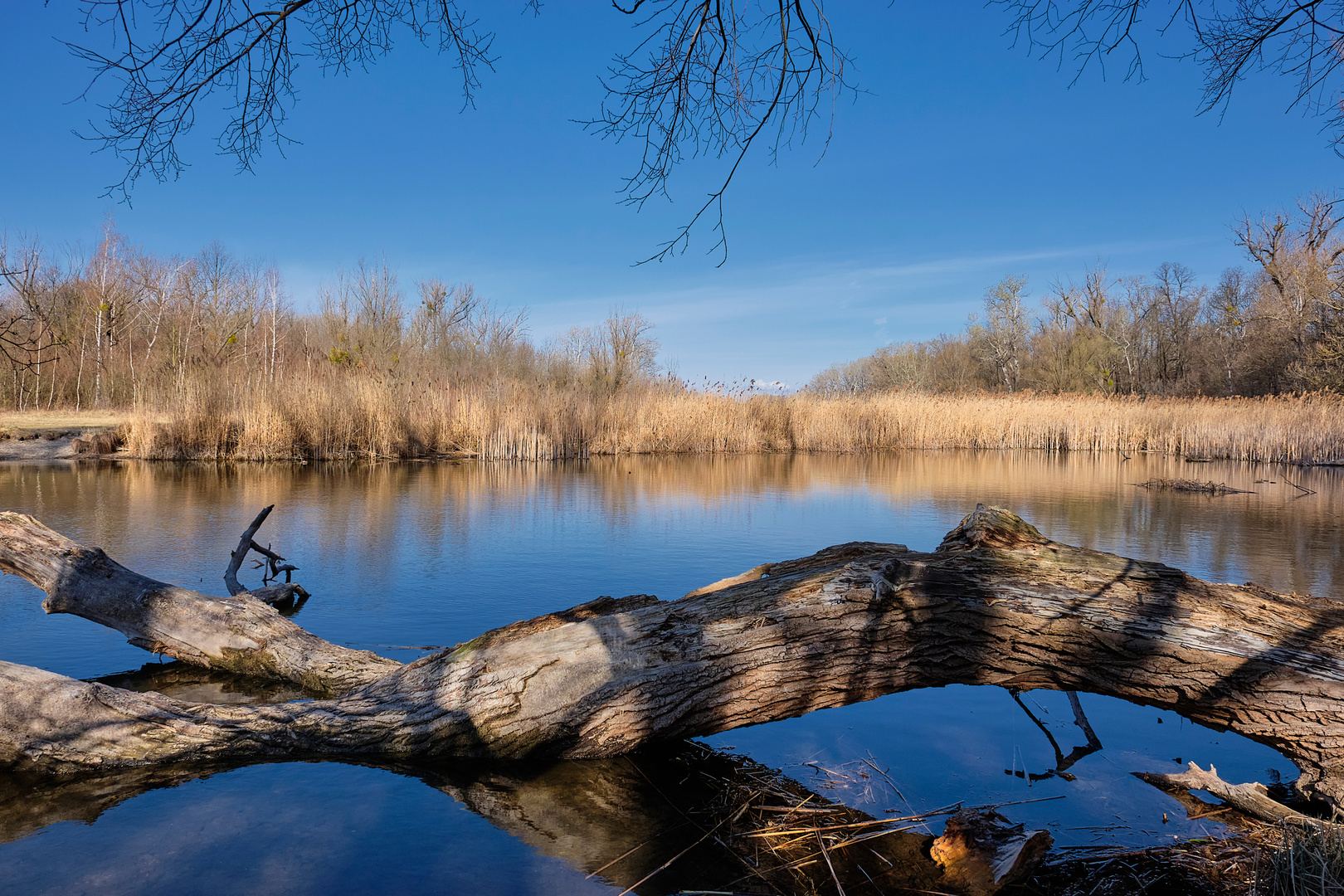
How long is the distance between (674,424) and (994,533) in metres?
16.7

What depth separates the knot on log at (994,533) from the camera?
3.06 meters

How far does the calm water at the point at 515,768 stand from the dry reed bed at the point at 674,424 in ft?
15.7

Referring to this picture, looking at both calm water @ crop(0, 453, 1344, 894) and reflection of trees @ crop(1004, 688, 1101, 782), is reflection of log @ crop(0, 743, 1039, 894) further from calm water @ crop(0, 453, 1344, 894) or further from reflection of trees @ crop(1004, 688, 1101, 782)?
reflection of trees @ crop(1004, 688, 1101, 782)

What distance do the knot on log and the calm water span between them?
747 millimetres

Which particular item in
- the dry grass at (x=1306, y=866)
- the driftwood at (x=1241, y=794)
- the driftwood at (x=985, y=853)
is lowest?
the driftwood at (x=985, y=853)

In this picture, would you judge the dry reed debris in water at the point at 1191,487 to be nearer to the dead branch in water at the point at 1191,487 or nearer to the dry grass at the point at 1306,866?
the dead branch in water at the point at 1191,487

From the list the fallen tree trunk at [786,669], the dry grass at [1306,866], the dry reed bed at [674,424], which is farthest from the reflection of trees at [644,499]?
the dry grass at [1306,866]

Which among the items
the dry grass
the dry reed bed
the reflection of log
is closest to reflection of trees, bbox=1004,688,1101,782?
the reflection of log

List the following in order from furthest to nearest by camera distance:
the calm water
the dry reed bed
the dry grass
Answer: the dry reed bed < the calm water < the dry grass

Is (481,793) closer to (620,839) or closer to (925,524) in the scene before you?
(620,839)

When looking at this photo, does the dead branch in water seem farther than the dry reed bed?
No

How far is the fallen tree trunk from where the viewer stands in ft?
8.16

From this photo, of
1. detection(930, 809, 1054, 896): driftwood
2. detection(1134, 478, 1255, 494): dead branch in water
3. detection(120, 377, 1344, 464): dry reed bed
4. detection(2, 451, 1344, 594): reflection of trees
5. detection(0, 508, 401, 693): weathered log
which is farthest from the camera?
detection(120, 377, 1344, 464): dry reed bed

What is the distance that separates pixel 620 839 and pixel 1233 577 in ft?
16.9
